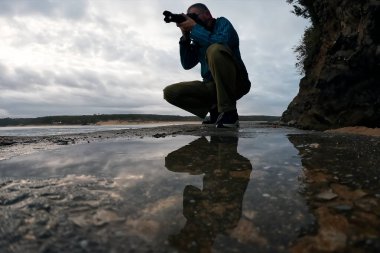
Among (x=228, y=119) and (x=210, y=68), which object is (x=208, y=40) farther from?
(x=228, y=119)

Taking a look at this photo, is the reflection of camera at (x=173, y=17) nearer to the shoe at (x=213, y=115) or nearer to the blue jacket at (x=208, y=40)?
the blue jacket at (x=208, y=40)

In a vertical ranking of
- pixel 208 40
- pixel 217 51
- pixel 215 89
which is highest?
pixel 208 40

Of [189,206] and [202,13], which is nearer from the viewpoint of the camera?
[189,206]

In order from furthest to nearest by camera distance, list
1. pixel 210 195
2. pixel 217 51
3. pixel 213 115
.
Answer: pixel 213 115
pixel 217 51
pixel 210 195

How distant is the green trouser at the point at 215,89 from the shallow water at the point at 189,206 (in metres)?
2.47

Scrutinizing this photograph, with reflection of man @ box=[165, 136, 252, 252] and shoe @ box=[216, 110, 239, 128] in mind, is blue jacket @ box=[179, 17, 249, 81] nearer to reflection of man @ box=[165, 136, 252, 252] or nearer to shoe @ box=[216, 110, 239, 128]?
shoe @ box=[216, 110, 239, 128]

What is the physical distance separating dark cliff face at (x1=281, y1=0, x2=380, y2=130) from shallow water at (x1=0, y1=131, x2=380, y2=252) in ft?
13.5

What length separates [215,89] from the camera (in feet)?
16.8

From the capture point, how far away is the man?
15.0 ft

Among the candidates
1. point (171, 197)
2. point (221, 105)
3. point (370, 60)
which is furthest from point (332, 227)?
point (370, 60)

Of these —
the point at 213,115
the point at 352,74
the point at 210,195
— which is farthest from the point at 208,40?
the point at 210,195

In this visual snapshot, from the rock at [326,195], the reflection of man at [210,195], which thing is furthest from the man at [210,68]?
the rock at [326,195]

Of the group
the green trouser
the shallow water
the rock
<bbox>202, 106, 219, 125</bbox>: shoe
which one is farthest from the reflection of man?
<bbox>202, 106, 219, 125</bbox>: shoe

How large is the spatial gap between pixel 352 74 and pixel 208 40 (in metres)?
3.04
